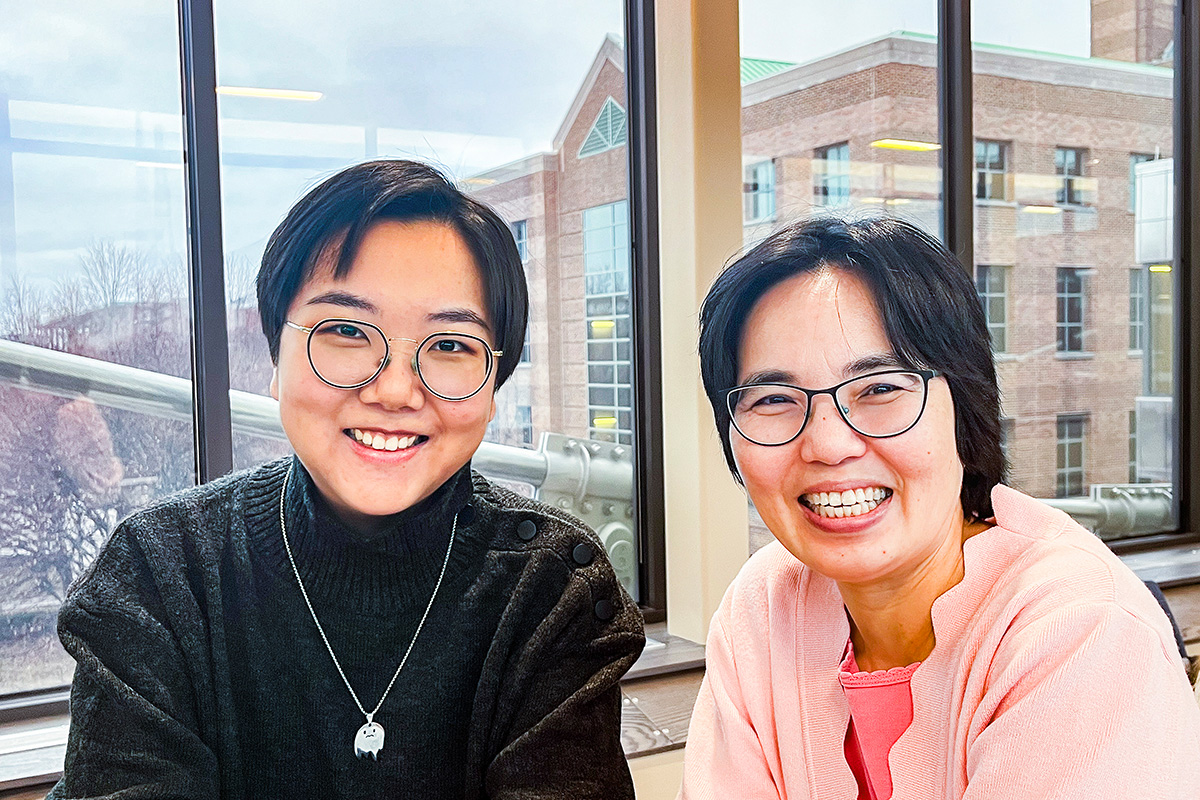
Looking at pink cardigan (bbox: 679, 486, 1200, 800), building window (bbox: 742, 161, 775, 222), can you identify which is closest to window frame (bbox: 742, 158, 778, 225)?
building window (bbox: 742, 161, 775, 222)

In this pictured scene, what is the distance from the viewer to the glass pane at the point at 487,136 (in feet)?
7.04

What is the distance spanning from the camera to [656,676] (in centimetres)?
225

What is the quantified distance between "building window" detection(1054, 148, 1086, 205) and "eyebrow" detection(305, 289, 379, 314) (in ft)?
9.19

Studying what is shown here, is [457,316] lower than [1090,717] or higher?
higher

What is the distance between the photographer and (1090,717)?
0.91 metres

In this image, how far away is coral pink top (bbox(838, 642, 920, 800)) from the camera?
3.84 ft

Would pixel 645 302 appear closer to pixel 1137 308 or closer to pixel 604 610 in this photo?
pixel 604 610

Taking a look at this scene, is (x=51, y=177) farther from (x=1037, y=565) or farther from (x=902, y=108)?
(x=902, y=108)

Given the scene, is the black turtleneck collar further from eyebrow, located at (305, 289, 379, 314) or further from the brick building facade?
the brick building facade

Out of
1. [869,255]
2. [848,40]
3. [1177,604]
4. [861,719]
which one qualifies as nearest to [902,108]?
[848,40]

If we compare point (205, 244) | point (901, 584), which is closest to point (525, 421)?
point (205, 244)

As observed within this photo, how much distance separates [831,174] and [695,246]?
2.31ft

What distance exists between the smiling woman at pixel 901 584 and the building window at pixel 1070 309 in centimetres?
230

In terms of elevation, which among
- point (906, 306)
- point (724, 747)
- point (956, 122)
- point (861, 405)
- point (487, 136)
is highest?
point (956, 122)
